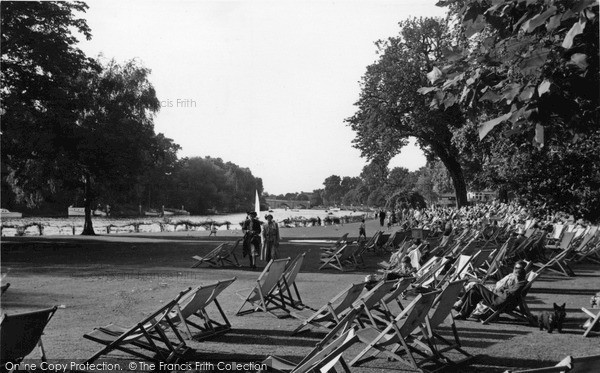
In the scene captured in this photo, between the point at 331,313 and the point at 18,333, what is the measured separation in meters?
3.74

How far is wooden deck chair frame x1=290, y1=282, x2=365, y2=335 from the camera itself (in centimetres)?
701

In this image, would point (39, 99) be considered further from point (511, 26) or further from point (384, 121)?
point (384, 121)

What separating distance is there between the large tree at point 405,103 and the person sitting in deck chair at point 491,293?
32.1 m

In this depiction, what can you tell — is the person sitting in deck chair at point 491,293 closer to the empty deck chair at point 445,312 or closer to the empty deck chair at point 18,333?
the empty deck chair at point 445,312

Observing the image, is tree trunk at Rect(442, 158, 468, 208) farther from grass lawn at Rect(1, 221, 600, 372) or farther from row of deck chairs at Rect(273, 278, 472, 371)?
row of deck chairs at Rect(273, 278, 472, 371)

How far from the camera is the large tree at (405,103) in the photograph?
4175 cm

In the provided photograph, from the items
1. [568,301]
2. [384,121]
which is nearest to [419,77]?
[384,121]

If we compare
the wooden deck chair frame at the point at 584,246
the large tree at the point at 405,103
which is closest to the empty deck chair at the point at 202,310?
the wooden deck chair frame at the point at 584,246

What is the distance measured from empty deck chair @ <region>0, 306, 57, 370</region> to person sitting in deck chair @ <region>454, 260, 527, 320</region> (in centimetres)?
605

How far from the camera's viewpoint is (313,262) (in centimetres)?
1758

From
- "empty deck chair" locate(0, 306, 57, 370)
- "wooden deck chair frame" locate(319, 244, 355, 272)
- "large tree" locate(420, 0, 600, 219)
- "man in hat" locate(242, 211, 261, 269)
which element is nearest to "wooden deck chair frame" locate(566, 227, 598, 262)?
"wooden deck chair frame" locate(319, 244, 355, 272)

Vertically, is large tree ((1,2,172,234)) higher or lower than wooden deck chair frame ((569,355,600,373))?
higher

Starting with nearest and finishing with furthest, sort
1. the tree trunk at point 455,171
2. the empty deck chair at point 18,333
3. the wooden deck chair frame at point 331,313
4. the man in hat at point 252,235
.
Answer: the empty deck chair at point 18,333 < the wooden deck chair frame at point 331,313 < the man in hat at point 252,235 < the tree trunk at point 455,171

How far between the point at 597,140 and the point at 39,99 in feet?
70.8
